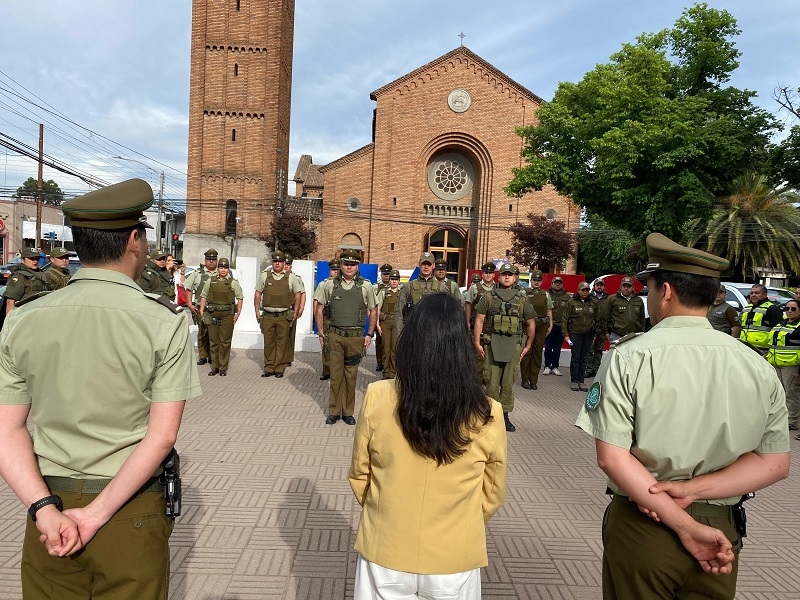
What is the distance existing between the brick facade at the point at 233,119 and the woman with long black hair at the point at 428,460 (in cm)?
3840

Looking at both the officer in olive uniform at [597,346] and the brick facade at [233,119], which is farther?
the brick facade at [233,119]

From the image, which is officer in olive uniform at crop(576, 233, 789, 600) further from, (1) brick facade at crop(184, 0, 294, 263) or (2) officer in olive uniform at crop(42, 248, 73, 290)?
(1) brick facade at crop(184, 0, 294, 263)

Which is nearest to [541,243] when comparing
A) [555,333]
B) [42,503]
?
[555,333]

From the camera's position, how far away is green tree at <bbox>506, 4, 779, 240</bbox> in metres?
18.0

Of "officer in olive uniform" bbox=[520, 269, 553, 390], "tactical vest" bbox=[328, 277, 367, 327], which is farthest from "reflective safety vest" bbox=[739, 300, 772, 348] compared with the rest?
"tactical vest" bbox=[328, 277, 367, 327]

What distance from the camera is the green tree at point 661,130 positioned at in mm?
18000

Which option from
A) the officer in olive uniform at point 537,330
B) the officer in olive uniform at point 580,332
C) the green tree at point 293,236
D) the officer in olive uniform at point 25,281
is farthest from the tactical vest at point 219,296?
the green tree at point 293,236

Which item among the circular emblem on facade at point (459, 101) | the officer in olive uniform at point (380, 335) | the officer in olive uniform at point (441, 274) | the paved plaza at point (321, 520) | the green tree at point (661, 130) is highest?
the circular emblem on facade at point (459, 101)

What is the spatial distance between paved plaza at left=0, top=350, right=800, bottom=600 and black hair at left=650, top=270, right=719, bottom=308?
3.19 ft

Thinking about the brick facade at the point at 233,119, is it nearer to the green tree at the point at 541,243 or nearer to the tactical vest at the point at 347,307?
the green tree at the point at 541,243

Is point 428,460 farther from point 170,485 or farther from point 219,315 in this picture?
point 219,315

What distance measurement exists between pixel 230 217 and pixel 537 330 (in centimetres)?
3337

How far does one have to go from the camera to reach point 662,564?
1.88 meters

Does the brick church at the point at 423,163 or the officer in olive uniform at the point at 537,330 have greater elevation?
the brick church at the point at 423,163
